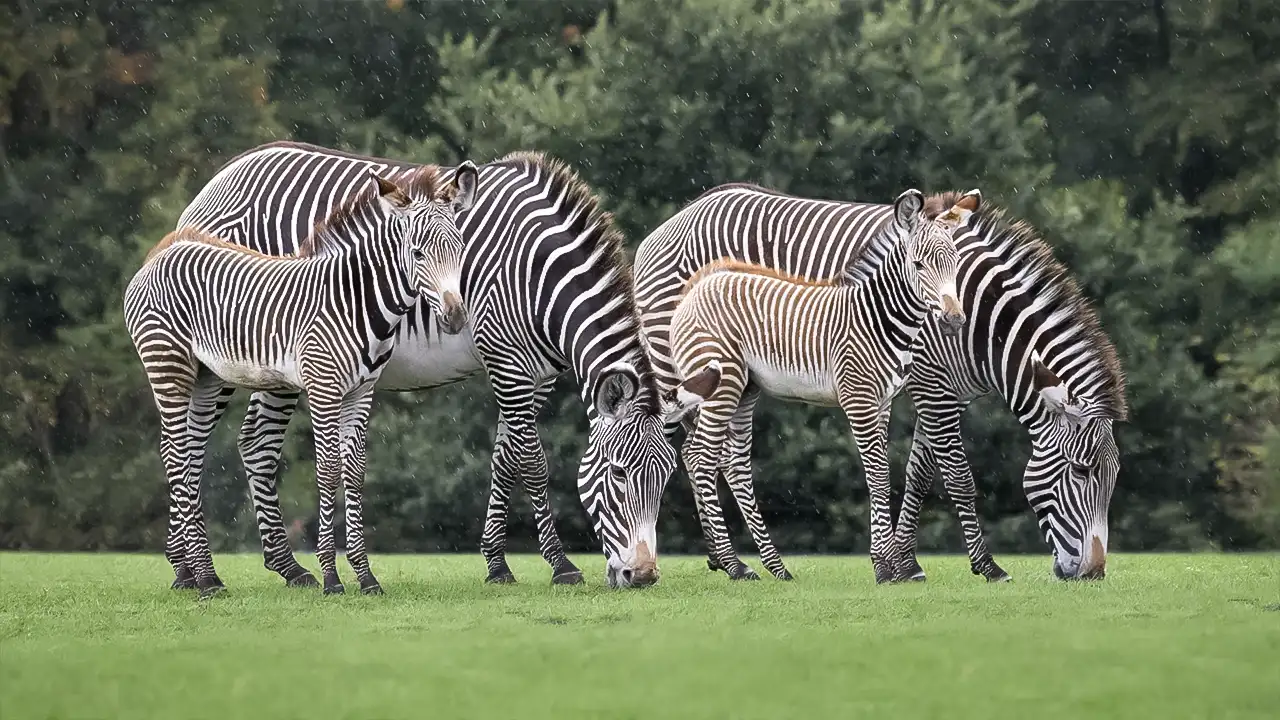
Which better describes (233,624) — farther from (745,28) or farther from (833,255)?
(745,28)

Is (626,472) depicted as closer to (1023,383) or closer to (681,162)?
(1023,383)

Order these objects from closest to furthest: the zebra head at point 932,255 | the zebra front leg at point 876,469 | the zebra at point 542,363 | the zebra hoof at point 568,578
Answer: the zebra at point 542,363 < the zebra head at point 932,255 < the zebra front leg at point 876,469 < the zebra hoof at point 568,578

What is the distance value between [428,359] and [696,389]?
1.85 metres

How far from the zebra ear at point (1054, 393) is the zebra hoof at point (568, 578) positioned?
3.24m

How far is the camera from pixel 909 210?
1108 cm

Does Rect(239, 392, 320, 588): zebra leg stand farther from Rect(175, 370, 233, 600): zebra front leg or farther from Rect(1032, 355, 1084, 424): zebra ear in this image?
Rect(1032, 355, 1084, 424): zebra ear

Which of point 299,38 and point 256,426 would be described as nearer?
point 256,426

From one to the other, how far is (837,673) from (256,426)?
624 centimetres

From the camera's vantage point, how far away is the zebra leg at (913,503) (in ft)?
37.6

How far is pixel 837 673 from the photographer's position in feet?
23.0

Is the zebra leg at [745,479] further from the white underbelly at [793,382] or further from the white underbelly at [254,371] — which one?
the white underbelly at [254,371]

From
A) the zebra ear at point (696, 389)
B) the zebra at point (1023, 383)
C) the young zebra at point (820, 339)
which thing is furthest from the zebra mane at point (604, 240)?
the zebra at point (1023, 383)

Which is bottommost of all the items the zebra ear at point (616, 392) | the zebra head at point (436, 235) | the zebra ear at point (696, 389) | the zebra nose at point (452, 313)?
the zebra ear at point (616, 392)

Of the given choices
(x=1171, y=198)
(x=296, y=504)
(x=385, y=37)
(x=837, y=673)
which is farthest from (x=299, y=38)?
(x=837, y=673)
